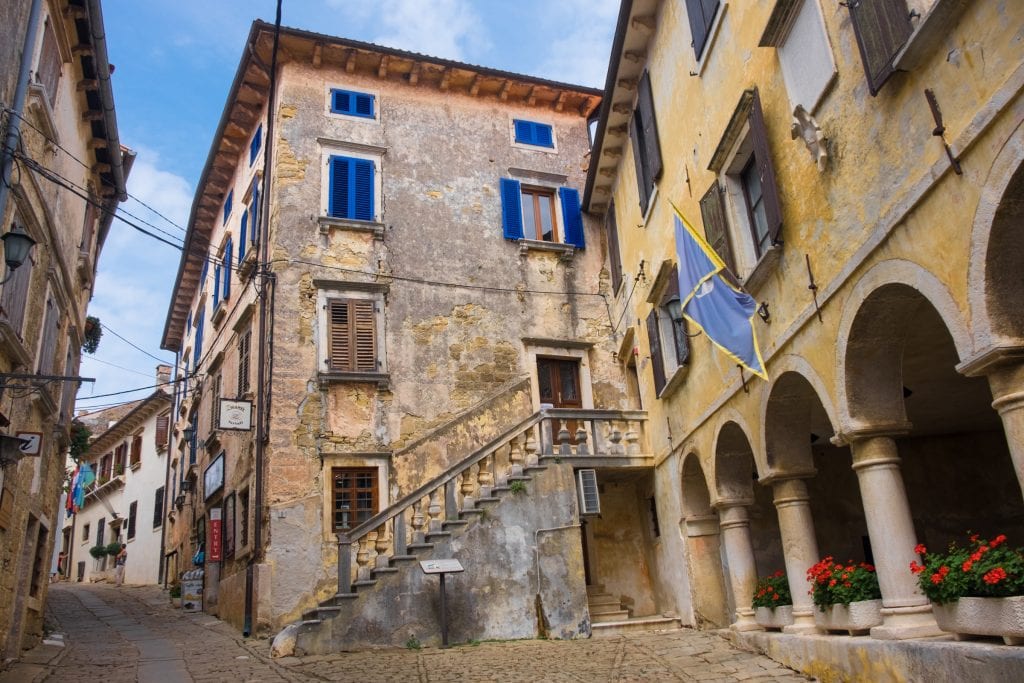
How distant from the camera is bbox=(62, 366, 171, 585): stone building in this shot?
31766 millimetres

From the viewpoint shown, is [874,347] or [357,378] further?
[357,378]

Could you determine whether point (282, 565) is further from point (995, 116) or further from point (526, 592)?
point (995, 116)

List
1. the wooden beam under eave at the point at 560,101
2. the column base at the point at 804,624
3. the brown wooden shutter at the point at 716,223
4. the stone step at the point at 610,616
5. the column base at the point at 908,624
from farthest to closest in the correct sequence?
1. the wooden beam under eave at the point at 560,101
2. the stone step at the point at 610,616
3. the brown wooden shutter at the point at 716,223
4. the column base at the point at 804,624
5. the column base at the point at 908,624

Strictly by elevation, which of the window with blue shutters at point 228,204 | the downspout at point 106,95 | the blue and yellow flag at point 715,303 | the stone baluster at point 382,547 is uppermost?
the window with blue shutters at point 228,204

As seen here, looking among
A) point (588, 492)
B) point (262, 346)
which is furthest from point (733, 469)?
point (262, 346)

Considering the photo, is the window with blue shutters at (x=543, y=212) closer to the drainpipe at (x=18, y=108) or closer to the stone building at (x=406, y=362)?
the stone building at (x=406, y=362)

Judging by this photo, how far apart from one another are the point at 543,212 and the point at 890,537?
13.0 meters

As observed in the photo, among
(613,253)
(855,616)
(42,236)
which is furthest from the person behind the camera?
(613,253)

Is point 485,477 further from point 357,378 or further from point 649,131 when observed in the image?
point 649,131

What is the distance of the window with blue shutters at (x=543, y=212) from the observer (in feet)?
60.4

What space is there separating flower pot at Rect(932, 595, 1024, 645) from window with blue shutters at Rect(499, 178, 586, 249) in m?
13.1

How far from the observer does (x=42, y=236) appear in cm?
1191

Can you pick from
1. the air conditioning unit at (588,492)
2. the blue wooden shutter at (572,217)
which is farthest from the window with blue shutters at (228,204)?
the air conditioning unit at (588,492)

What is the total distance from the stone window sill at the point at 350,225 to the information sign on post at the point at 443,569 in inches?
302
